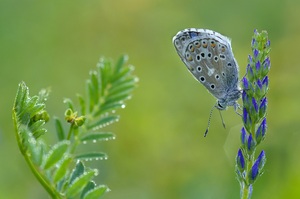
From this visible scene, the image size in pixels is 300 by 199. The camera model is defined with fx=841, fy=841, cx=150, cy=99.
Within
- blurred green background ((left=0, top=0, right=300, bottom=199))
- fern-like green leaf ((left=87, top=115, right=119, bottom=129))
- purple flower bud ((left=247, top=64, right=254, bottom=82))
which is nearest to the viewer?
purple flower bud ((left=247, top=64, right=254, bottom=82))

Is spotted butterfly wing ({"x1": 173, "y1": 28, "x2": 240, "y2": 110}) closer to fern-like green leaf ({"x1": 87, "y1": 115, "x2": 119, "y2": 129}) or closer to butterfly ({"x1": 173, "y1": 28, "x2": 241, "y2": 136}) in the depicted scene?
butterfly ({"x1": 173, "y1": 28, "x2": 241, "y2": 136})

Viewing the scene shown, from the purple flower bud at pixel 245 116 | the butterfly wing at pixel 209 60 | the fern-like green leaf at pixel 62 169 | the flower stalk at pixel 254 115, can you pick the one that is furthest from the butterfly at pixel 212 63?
the fern-like green leaf at pixel 62 169

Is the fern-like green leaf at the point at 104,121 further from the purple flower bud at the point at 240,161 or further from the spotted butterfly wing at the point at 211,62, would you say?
the purple flower bud at the point at 240,161

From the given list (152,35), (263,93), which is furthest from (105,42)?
(263,93)

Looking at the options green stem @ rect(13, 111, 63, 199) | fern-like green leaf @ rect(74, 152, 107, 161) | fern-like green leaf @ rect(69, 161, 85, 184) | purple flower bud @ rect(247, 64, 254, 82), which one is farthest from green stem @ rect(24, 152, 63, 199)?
purple flower bud @ rect(247, 64, 254, 82)

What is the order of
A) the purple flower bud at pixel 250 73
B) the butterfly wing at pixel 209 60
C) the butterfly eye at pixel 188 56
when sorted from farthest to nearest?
the butterfly eye at pixel 188 56 < the butterfly wing at pixel 209 60 < the purple flower bud at pixel 250 73

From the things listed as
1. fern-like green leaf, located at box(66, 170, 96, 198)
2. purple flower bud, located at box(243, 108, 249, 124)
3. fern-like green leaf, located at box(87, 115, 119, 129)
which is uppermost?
fern-like green leaf, located at box(87, 115, 119, 129)
